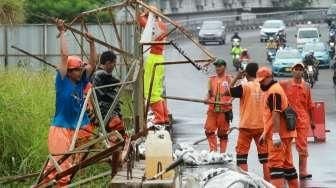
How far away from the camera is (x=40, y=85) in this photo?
1372cm

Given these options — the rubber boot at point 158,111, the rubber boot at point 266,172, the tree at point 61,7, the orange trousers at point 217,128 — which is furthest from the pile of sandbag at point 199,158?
the tree at point 61,7

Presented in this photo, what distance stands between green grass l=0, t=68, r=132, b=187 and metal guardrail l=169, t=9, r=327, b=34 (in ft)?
228

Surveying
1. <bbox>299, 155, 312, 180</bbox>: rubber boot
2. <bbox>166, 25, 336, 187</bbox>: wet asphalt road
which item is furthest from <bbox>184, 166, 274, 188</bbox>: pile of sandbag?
<bbox>299, 155, 312, 180</bbox>: rubber boot

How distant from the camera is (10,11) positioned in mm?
17250

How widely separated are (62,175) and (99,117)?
2.81ft

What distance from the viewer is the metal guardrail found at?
83312 millimetres

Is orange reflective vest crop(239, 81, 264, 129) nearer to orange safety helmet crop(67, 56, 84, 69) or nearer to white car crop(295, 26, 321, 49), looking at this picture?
orange safety helmet crop(67, 56, 84, 69)

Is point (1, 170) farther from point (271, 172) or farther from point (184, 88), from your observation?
point (184, 88)

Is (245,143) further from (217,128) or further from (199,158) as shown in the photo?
(199,158)

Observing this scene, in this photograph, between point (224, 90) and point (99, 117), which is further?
point (224, 90)

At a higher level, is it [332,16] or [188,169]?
[332,16]

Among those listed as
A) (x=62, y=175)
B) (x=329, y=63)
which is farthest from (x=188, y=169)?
(x=329, y=63)

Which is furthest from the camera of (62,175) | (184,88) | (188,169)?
(184,88)

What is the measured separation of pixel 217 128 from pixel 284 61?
27598 millimetres
